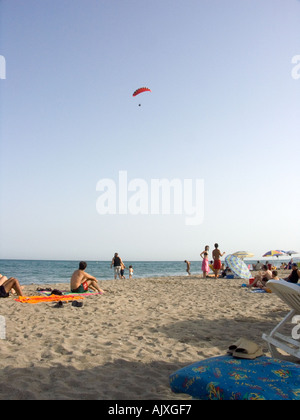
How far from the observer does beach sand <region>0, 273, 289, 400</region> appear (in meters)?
3.00

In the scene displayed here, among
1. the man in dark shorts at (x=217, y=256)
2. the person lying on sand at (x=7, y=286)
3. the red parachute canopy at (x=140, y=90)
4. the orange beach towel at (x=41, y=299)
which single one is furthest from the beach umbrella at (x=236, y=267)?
the person lying on sand at (x=7, y=286)

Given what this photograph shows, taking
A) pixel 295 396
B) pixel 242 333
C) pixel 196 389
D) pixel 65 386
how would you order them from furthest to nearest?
pixel 242 333
pixel 65 386
pixel 196 389
pixel 295 396

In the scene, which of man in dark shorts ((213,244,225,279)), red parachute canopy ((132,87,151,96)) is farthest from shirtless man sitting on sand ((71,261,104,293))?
red parachute canopy ((132,87,151,96))

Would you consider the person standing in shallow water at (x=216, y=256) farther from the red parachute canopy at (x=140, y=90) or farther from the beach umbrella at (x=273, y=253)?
A: the beach umbrella at (x=273, y=253)

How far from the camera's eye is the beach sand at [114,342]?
3.00 metres

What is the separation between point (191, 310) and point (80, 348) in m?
3.23

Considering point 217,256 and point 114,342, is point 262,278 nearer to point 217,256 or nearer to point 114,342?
point 217,256

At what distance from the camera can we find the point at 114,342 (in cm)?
440

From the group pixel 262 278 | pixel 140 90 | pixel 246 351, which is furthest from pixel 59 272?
pixel 246 351

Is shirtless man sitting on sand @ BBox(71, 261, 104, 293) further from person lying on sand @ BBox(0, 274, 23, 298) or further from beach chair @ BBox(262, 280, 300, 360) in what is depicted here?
beach chair @ BBox(262, 280, 300, 360)

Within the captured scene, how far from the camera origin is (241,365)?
2.68 m

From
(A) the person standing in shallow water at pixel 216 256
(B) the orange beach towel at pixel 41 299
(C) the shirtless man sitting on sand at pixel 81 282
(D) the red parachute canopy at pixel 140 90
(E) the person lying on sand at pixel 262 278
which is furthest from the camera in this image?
(A) the person standing in shallow water at pixel 216 256
